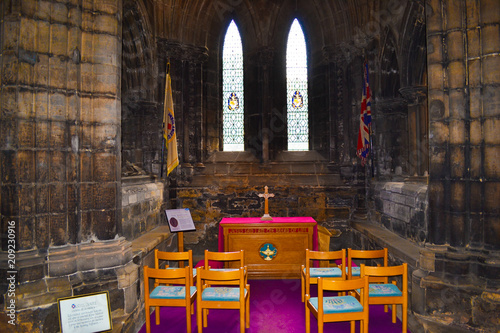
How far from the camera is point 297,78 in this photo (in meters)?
8.78

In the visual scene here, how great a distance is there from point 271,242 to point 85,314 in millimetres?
3293

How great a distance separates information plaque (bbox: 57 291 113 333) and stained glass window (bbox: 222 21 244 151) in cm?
561

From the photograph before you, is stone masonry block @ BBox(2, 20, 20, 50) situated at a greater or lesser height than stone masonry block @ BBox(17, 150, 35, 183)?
greater

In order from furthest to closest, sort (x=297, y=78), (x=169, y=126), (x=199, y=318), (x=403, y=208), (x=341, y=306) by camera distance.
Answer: (x=297, y=78) → (x=169, y=126) → (x=403, y=208) → (x=199, y=318) → (x=341, y=306)

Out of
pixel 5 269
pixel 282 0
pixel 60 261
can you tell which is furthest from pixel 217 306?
pixel 282 0

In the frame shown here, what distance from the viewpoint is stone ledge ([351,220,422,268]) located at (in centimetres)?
459

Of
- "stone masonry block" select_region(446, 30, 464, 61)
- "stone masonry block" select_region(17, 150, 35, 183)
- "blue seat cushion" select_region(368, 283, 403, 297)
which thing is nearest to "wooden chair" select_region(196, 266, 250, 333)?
"blue seat cushion" select_region(368, 283, 403, 297)

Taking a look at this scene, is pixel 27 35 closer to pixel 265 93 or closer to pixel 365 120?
pixel 265 93

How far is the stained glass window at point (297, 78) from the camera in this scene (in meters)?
8.73

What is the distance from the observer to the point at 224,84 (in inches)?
347

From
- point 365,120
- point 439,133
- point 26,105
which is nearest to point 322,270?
point 439,133

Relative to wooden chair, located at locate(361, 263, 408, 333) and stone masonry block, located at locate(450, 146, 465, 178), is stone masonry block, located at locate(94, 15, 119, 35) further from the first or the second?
stone masonry block, located at locate(450, 146, 465, 178)

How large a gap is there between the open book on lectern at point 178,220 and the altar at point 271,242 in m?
0.64

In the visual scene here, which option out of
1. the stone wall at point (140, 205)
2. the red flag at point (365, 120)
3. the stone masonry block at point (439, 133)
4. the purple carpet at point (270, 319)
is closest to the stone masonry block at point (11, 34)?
the stone wall at point (140, 205)
